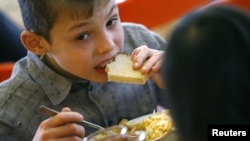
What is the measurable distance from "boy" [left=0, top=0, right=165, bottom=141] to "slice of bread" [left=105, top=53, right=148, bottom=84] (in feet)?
0.06

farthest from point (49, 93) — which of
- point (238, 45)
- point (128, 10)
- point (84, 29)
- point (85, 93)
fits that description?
point (238, 45)

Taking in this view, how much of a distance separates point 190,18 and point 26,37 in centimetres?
72

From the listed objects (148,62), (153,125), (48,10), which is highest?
(48,10)

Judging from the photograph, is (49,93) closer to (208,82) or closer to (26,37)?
(26,37)

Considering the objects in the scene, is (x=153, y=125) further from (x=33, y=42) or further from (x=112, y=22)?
(x=33, y=42)

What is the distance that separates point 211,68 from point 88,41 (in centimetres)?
62

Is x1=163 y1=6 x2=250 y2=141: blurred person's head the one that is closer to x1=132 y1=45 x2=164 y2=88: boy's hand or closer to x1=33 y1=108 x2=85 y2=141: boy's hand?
x1=33 y1=108 x2=85 y2=141: boy's hand

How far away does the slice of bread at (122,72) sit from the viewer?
0.87 m

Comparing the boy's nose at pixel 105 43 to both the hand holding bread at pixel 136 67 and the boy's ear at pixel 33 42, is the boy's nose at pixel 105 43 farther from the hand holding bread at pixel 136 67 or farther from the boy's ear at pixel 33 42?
the boy's ear at pixel 33 42

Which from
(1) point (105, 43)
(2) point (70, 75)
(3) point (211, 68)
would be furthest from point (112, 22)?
(3) point (211, 68)

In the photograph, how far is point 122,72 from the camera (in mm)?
896

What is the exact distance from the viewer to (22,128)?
926mm

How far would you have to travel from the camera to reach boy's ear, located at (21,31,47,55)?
0.92 metres

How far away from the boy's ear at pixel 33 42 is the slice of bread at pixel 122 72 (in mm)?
165
